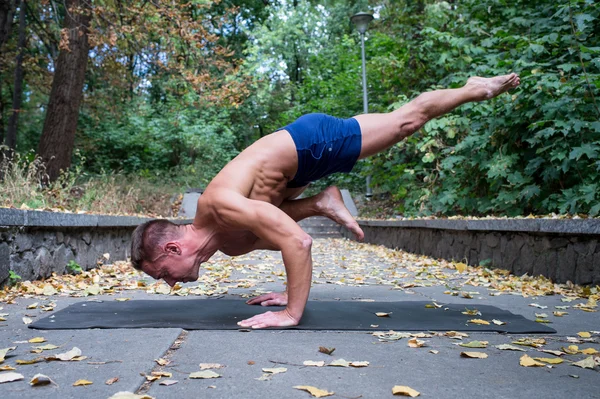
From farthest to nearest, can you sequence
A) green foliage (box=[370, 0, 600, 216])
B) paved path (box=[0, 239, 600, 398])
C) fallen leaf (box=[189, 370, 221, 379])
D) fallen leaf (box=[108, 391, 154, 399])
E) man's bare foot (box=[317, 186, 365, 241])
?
green foliage (box=[370, 0, 600, 216])
man's bare foot (box=[317, 186, 365, 241])
fallen leaf (box=[189, 370, 221, 379])
paved path (box=[0, 239, 600, 398])
fallen leaf (box=[108, 391, 154, 399])

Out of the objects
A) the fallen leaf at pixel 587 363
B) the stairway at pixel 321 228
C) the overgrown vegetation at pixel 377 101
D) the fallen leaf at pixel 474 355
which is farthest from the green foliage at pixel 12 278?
the stairway at pixel 321 228

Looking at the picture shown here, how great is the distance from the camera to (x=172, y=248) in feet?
10.4

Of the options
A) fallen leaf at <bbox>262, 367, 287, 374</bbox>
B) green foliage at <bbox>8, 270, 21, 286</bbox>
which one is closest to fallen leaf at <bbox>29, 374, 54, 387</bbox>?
fallen leaf at <bbox>262, 367, 287, 374</bbox>

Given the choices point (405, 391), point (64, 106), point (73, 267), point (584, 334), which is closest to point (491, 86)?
point (584, 334)

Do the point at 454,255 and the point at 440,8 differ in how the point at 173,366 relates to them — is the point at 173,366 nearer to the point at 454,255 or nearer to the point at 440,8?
the point at 454,255

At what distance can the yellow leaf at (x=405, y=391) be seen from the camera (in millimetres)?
1781

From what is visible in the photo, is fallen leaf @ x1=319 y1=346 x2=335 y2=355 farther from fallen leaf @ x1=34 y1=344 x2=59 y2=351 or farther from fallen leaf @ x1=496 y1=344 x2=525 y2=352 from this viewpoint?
fallen leaf @ x1=34 y1=344 x2=59 y2=351

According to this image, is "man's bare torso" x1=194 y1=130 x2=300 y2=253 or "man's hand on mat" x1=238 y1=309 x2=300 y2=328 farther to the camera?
"man's bare torso" x1=194 y1=130 x2=300 y2=253

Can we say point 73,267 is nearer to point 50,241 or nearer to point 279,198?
point 50,241

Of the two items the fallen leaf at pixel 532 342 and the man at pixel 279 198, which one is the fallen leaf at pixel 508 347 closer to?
the fallen leaf at pixel 532 342

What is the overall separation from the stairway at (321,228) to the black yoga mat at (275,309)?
1043cm

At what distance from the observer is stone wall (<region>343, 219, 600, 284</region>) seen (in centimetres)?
449

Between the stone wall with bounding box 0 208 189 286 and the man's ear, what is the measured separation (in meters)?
1.87

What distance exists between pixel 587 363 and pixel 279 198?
83.2 inches
